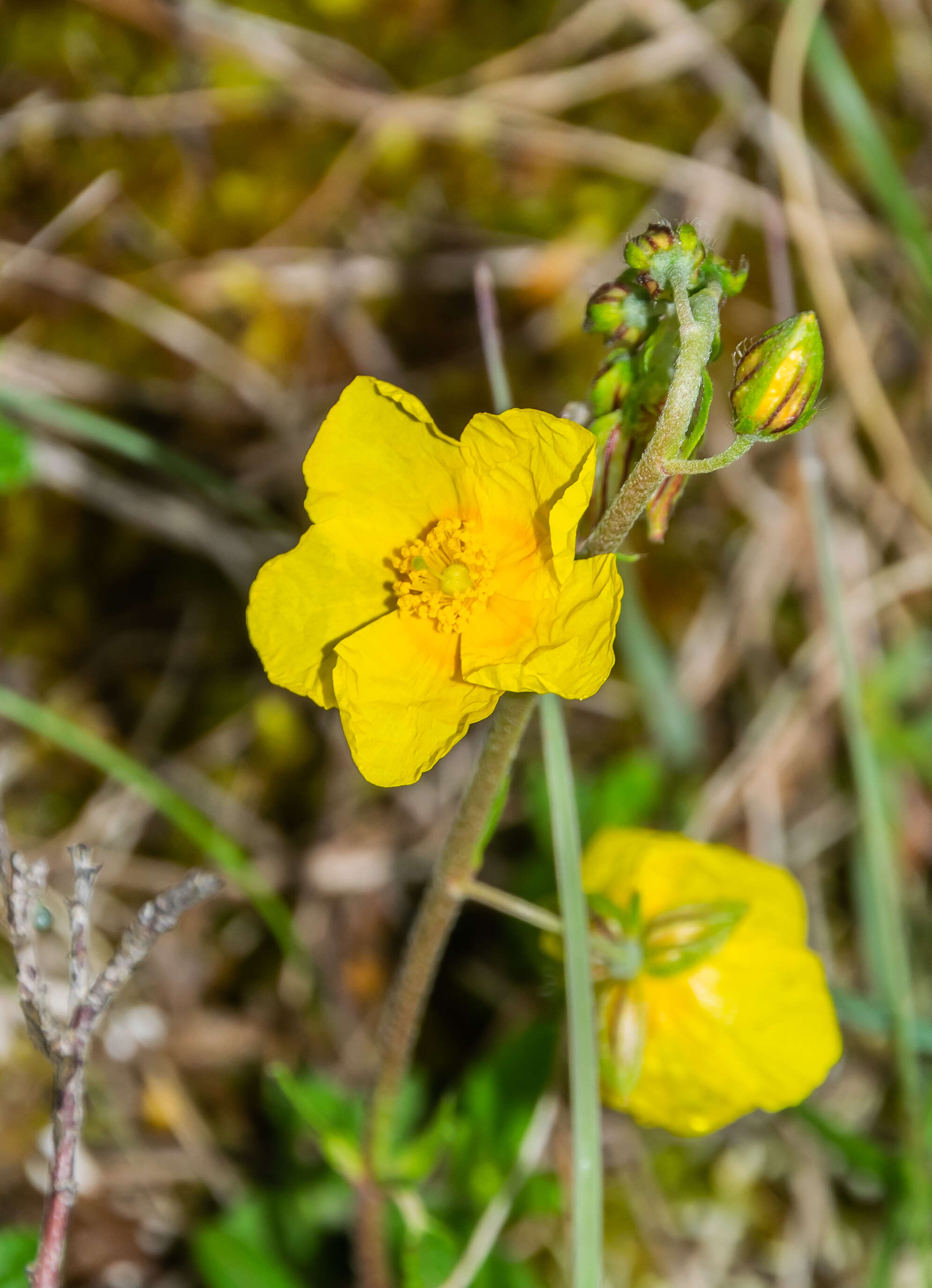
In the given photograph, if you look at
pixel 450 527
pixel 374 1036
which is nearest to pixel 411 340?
pixel 450 527

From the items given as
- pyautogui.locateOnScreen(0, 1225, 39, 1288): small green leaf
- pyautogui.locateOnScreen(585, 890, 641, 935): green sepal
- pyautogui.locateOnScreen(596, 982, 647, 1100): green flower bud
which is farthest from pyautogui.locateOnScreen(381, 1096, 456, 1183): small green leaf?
pyautogui.locateOnScreen(0, 1225, 39, 1288): small green leaf

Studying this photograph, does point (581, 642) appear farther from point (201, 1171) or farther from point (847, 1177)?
point (847, 1177)

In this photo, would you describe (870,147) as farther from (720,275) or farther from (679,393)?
(679,393)

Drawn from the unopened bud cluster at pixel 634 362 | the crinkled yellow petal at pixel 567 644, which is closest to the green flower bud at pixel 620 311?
the unopened bud cluster at pixel 634 362

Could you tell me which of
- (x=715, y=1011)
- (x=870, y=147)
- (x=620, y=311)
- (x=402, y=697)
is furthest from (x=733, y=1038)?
(x=870, y=147)

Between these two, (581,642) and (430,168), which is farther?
(430,168)

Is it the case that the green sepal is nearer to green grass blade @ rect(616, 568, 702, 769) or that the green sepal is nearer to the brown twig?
green grass blade @ rect(616, 568, 702, 769)
